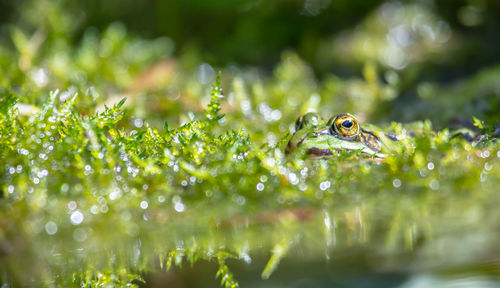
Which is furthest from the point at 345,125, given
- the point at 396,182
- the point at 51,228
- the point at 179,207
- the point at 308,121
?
the point at 51,228

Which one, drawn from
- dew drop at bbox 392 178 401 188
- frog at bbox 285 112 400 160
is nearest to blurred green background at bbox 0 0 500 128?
frog at bbox 285 112 400 160

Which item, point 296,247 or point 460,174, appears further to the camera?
point 460,174

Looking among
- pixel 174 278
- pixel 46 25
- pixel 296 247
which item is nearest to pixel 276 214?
pixel 296 247

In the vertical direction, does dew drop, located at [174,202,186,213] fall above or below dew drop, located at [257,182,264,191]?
below

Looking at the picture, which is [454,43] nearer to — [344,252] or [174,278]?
[344,252]

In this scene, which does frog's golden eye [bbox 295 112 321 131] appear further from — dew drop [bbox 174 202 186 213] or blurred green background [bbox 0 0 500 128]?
blurred green background [bbox 0 0 500 128]

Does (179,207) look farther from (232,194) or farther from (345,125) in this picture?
(345,125)

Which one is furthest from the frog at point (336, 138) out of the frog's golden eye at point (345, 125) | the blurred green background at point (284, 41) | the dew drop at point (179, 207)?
the blurred green background at point (284, 41)
